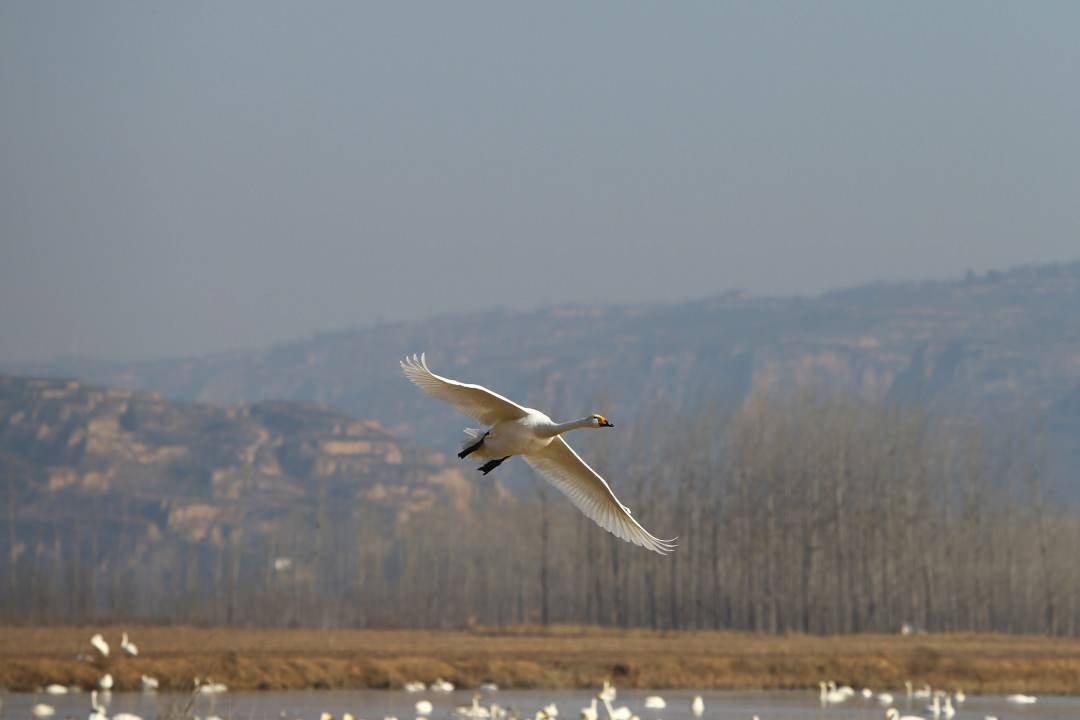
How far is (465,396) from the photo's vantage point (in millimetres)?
16672

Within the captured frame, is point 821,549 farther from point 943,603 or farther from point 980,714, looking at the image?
point 980,714

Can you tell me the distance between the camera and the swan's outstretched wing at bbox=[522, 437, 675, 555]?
17578mm

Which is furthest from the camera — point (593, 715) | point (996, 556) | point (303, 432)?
point (303, 432)

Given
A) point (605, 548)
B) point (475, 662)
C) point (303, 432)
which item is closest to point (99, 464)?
point (303, 432)

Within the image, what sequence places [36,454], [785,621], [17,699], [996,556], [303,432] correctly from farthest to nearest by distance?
1. [303,432]
2. [36,454]
3. [996,556]
4. [785,621]
5. [17,699]

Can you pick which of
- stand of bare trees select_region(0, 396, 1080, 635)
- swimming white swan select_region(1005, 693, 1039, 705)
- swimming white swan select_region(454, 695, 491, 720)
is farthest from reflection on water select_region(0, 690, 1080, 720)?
stand of bare trees select_region(0, 396, 1080, 635)

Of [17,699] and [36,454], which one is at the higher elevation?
[36,454]

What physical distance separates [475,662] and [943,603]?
41.8m

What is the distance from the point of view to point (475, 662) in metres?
39.7

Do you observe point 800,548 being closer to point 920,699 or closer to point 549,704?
point 920,699

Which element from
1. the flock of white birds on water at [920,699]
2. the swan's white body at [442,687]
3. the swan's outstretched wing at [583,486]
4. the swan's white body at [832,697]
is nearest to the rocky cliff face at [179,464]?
the flock of white birds on water at [920,699]

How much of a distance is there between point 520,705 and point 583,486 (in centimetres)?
1669

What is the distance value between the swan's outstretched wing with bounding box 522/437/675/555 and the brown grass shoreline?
13272 mm

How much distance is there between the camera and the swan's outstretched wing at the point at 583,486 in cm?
1758
